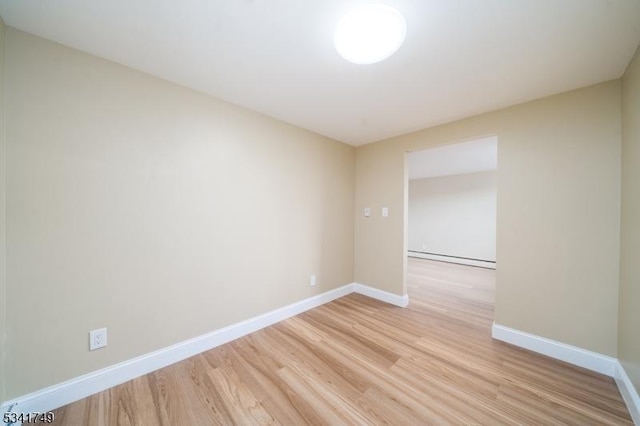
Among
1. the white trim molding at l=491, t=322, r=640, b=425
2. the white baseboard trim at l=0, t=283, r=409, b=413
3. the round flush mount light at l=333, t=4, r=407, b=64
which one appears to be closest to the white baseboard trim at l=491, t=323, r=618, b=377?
the white trim molding at l=491, t=322, r=640, b=425

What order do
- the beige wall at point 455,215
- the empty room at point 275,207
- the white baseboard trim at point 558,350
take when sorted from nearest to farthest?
the empty room at point 275,207, the white baseboard trim at point 558,350, the beige wall at point 455,215

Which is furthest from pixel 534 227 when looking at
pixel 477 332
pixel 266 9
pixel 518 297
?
pixel 266 9

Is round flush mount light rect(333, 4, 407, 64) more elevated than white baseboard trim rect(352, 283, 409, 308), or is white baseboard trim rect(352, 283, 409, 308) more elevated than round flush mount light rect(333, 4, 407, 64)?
round flush mount light rect(333, 4, 407, 64)

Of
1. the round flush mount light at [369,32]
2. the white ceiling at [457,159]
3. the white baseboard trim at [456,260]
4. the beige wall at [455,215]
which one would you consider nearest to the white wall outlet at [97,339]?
the round flush mount light at [369,32]

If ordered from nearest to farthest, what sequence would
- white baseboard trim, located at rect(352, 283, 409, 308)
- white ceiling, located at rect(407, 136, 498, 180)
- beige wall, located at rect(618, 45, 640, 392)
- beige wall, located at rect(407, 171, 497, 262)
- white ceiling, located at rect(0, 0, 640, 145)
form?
white ceiling, located at rect(0, 0, 640, 145) → beige wall, located at rect(618, 45, 640, 392) → white baseboard trim, located at rect(352, 283, 409, 308) → white ceiling, located at rect(407, 136, 498, 180) → beige wall, located at rect(407, 171, 497, 262)

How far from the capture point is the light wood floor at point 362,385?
1.32 m

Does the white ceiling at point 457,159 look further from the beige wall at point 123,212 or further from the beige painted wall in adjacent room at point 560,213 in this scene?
the beige wall at point 123,212

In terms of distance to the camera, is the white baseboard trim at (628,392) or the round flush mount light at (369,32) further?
the white baseboard trim at (628,392)

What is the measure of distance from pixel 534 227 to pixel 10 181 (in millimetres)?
3699

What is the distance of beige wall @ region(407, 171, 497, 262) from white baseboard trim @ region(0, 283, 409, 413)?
4.65 m

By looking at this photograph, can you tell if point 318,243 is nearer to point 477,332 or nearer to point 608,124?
point 477,332

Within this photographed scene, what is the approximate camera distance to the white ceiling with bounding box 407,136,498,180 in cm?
335

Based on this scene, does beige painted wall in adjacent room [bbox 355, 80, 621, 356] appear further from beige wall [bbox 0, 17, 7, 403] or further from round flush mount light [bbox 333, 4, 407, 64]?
beige wall [bbox 0, 17, 7, 403]

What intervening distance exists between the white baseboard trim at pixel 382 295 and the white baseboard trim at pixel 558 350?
936mm
